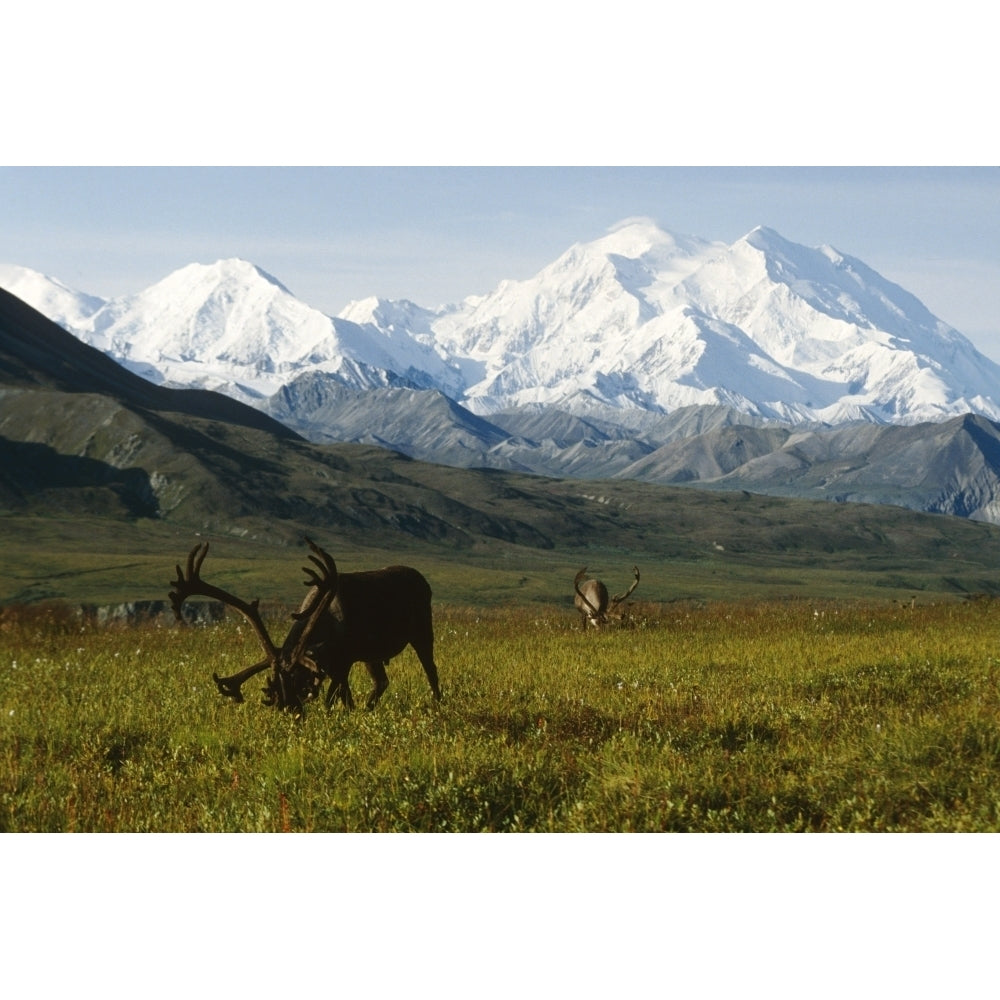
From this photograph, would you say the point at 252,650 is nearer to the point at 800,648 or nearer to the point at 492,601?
the point at 800,648

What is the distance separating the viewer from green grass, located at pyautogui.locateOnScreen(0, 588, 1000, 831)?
926 centimetres

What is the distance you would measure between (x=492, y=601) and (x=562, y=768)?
121 metres

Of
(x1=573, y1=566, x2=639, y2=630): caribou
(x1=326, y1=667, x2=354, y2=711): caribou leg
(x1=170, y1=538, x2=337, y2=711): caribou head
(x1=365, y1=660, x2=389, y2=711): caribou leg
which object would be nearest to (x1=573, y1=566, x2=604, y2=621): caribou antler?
(x1=573, y1=566, x2=639, y2=630): caribou

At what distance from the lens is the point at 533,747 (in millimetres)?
10766

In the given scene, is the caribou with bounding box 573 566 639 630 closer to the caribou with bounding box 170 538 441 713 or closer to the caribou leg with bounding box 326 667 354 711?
the caribou with bounding box 170 538 441 713

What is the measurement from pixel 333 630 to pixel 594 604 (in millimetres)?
15268

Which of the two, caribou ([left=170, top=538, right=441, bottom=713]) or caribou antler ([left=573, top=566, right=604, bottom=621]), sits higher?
caribou ([left=170, top=538, right=441, bottom=713])

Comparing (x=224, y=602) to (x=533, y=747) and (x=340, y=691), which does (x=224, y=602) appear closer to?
(x=340, y=691)

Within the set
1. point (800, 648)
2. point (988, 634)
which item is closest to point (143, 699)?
point (800, 648)

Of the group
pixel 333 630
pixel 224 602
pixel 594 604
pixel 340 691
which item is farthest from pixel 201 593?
→ pixel 594 604

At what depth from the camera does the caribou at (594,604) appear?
85.3 feet

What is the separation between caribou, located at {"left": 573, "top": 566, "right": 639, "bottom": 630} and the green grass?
8735mm

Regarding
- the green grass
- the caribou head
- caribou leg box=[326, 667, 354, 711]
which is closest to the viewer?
the green grass

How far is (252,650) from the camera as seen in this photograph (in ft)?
59.9
